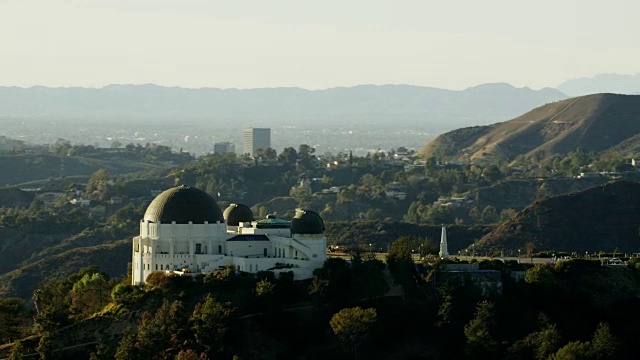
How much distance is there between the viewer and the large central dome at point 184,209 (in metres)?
108

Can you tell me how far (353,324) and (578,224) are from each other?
273 feet

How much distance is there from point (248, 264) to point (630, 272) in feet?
83.0

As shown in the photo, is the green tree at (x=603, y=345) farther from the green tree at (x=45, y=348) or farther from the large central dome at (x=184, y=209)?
the green tree at (x=45, y=348)

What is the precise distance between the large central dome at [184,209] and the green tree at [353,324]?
12.1 metres

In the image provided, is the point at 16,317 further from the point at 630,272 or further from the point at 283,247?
the point at 630,272

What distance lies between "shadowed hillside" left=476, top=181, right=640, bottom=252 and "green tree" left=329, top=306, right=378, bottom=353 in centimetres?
6886

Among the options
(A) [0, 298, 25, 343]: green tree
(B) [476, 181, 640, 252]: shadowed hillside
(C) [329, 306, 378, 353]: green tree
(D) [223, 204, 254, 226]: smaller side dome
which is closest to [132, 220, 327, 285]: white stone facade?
(D) [223, 204, 254, 226]: smaller side dome

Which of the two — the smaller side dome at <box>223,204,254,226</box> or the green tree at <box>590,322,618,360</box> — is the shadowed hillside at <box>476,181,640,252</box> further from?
the green tree at <box>590,322,618,360</box>

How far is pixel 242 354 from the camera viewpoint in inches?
3895

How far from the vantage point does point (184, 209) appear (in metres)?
108

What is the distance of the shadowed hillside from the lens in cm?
17238

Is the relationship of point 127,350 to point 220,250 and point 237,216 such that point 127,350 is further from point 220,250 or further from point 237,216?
point 237,216

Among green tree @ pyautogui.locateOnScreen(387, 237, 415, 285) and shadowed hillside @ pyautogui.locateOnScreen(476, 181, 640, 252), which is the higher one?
green tree @ pyautogui.locateOnScreen(387, 237, 415, 285)

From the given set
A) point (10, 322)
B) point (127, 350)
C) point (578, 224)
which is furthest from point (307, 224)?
point (578, 224)
